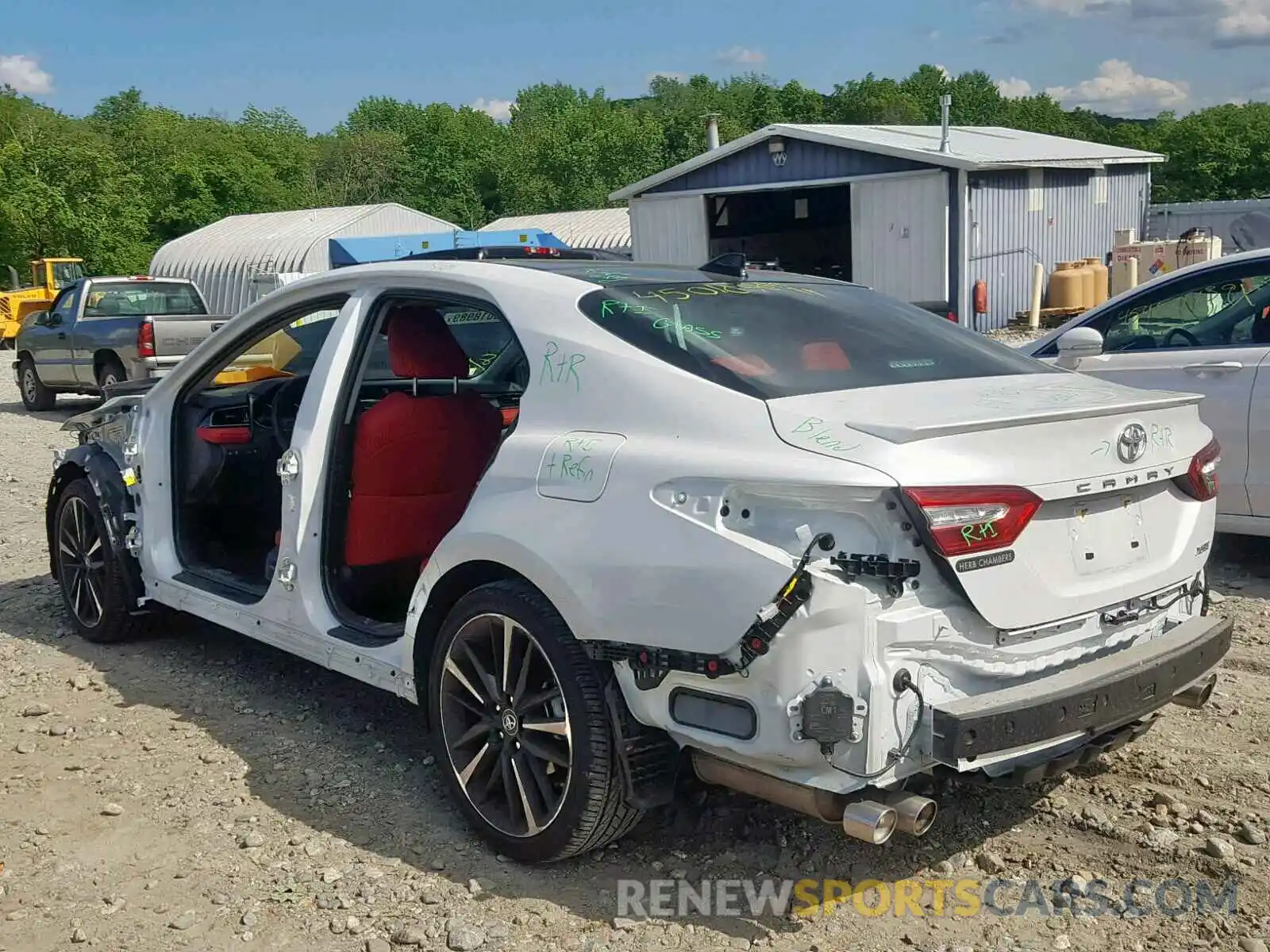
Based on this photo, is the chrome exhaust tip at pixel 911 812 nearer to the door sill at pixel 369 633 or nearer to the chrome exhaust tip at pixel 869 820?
the chrome exhaust tip at pixel 869 820

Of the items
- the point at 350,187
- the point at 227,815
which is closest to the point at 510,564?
the point at 227,815

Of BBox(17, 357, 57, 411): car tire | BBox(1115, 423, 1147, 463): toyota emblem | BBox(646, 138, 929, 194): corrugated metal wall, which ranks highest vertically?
BBox(646, 138, 929, 194): corrugated metal wall

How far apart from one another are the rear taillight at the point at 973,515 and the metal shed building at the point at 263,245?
31.9 m

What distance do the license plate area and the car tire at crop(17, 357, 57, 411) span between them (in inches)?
662

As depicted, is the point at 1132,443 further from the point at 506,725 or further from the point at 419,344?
the point at 419,344

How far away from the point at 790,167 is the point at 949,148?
3.07 metres

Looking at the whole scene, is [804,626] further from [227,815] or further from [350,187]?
[350,187]

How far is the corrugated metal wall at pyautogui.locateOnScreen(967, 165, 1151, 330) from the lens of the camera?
22.3 metres

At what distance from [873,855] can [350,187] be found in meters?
75.8

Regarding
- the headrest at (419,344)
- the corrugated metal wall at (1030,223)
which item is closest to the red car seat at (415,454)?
the headrest at (419,344)

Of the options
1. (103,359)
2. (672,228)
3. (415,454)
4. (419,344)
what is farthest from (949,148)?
(415,454)

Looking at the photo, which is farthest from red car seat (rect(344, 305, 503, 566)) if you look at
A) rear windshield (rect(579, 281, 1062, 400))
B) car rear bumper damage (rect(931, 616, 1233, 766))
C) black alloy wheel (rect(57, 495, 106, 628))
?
car rear bumper damage (rect(931, 616, 1233, 766))

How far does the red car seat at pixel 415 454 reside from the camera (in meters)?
4.34

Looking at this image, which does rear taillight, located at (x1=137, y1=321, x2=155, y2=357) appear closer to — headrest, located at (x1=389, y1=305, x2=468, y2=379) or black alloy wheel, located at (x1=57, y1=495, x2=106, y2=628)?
black alloy wheel, located at (x1=57, y1=495, x2=106, y2=628)
